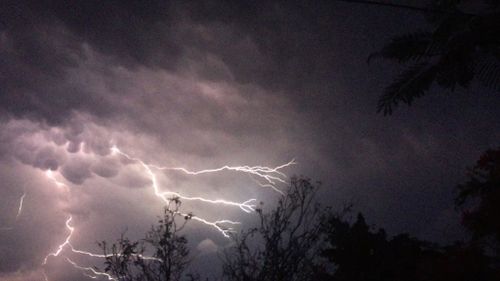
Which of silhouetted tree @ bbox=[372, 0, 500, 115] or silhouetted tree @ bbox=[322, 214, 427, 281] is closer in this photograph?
silhouetted tree @ bbox=[372, 0, 500, 115]

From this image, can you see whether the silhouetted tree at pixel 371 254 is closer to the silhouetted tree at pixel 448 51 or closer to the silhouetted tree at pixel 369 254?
the silhouetted tree at pixel 369 254

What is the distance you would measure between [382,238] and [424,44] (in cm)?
628

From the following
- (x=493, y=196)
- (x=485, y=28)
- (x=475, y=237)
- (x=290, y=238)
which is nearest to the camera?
(x=485, y=28)

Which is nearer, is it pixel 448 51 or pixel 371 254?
pixel 448 51

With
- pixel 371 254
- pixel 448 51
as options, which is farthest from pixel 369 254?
pixel 448 51

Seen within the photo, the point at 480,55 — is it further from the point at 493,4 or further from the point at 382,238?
the point at 382,238

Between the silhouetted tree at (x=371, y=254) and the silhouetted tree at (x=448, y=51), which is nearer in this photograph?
the silhouetted tree at (x=448, y=51)

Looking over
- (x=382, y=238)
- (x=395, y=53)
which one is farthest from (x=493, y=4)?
(x=382, y=238)

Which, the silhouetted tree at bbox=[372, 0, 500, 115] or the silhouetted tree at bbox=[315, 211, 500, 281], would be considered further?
the silhouetted tree at bbox=[315, 211, 500, 281]

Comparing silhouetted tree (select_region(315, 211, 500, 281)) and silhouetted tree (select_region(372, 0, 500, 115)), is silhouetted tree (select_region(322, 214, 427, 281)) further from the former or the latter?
silhouetted tree (select_region(372, 0, 500, 115))

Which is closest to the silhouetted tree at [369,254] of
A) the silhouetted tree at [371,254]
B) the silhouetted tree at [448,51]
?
the silhouetted tree at [371,254]

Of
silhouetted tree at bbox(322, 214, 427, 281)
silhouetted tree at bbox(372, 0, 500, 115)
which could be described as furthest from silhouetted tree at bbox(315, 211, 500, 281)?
silhouetted tree at bbox(372, 0, 500, 115)

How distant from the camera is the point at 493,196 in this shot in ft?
18.9

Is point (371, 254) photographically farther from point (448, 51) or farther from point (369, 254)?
point (448, 51)
